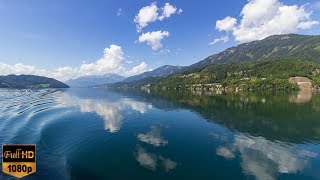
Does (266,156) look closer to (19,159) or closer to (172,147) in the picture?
(172,147)

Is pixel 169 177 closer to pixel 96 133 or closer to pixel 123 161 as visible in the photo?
pixel 123 161

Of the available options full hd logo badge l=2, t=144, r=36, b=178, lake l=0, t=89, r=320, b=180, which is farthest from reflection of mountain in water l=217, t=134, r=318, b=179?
full hd logo badge l=2, t=144, r=36, b=178

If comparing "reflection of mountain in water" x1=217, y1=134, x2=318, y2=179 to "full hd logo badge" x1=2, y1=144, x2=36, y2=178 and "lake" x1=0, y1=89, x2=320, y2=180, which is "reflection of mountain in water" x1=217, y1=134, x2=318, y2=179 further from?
"full hd logo badge" x1=2, y1=144, x2=36, y2=178

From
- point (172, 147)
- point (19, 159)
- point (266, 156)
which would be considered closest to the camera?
point (19, 159)

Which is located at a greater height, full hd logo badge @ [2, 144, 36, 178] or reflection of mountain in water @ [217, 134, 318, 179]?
full hd logo badge @ [2, 144, 36, 178]

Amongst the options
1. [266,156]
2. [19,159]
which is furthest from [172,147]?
[19,159]

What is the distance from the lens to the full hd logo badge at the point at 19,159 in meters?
14.6

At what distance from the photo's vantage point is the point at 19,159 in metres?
14.9

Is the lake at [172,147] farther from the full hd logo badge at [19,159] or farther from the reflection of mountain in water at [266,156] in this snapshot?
the full hd logo badge at [19,159]

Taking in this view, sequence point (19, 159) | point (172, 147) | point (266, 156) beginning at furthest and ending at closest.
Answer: point (172, 147), point (266, 156), point (19, 159)

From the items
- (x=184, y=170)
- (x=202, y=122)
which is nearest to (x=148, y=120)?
(x=202, y=122)

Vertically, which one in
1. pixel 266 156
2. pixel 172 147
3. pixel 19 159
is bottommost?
pixel 266 156

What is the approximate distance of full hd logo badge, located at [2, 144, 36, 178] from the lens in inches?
574

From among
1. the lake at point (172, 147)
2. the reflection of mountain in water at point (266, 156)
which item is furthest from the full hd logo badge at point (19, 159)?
the reflection of mountain in water at point (266, 156)
